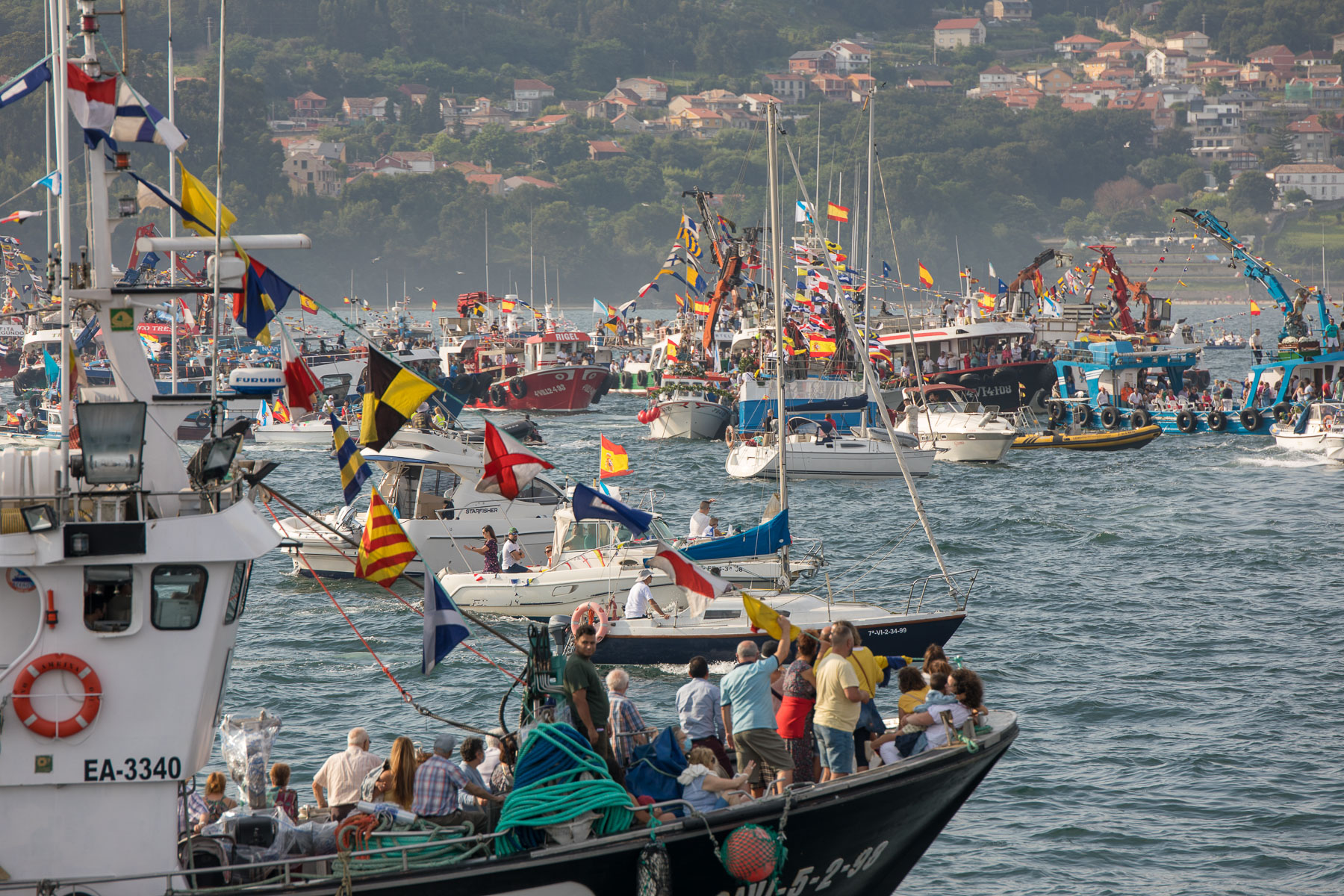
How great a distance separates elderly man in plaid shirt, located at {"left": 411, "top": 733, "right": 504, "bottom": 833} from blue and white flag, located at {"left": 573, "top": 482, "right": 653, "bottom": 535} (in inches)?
252

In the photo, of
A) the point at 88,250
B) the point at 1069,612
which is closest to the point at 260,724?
the point at 88,250

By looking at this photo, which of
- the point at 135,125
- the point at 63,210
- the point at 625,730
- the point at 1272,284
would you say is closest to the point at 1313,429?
the point at 1272,284

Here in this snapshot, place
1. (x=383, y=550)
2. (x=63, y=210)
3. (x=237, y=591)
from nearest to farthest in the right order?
(x=63, y=210), (x=237, y=591), (x=383, y=550)

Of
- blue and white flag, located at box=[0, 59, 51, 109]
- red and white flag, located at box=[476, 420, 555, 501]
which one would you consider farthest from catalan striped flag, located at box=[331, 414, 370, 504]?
blue and white flag, located at box=[0, 59, 51, 109]

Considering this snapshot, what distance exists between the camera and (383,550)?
13953mm

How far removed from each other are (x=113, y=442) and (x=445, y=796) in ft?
12.3

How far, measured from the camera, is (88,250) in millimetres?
10766

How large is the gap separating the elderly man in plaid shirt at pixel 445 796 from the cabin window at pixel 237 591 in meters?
1.93

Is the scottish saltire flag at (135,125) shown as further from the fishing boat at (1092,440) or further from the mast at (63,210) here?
the fishing boat at (1092,440)

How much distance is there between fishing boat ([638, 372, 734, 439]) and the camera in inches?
2286

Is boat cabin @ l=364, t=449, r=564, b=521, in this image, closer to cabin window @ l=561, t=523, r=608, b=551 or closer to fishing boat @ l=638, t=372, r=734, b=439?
cabin window @ l=561, t=523, r=608, b=551

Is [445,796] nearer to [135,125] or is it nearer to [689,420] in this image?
[135,125]

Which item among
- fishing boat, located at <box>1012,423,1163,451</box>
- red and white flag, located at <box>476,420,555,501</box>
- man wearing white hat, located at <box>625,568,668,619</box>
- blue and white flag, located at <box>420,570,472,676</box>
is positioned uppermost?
red and white flag, located at <box>476,420,555,501</box>

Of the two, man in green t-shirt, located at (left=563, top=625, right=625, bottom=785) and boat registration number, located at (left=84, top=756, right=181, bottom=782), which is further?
man in green t-shirt, located at (left=563, top=625, right=625, bottom=785)
